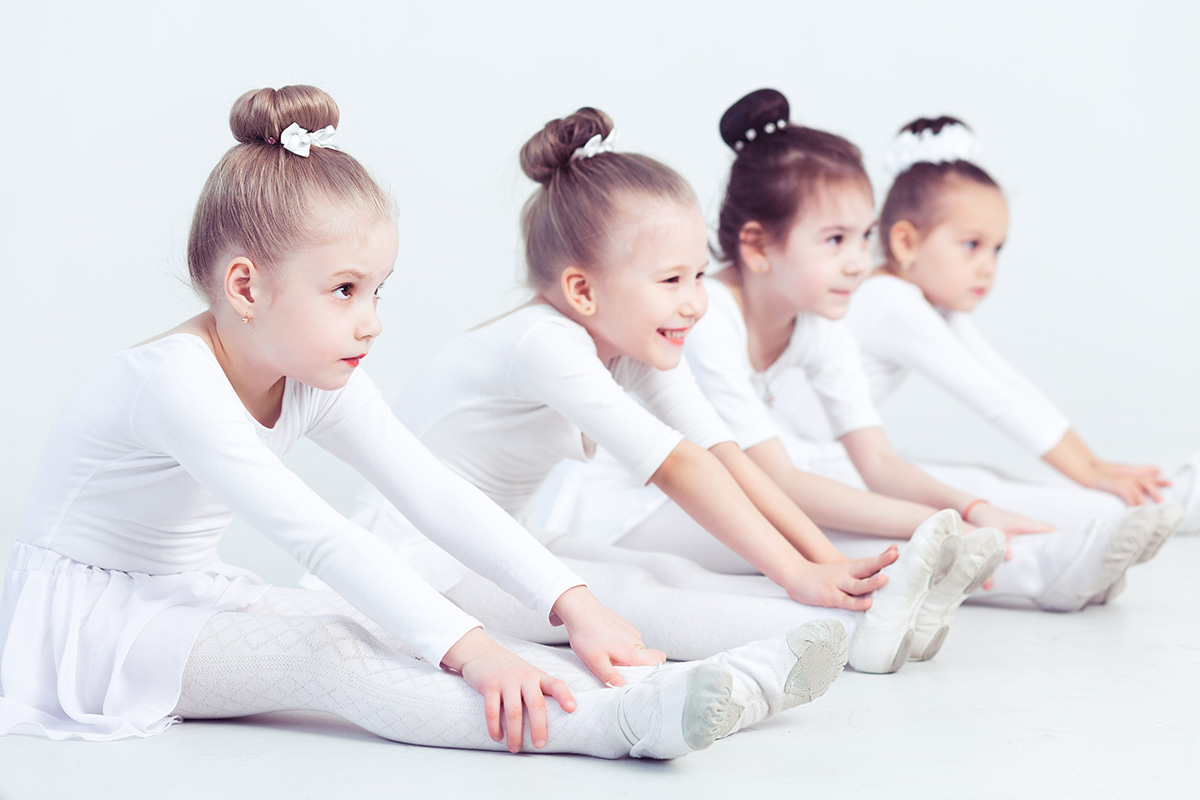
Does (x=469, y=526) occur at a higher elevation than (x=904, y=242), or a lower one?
lower

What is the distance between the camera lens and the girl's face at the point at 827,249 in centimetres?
235

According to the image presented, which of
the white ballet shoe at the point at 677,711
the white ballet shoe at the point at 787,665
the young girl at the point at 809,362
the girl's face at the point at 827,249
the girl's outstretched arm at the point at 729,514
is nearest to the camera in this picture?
the white ballet shoe at the point at 677,711

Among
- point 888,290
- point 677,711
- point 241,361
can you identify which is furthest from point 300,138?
point 888,290

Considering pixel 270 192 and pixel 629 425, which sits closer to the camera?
pixel 270 192

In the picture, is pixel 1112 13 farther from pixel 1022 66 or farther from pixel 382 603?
pixel 382 603

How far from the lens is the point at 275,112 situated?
149 centimetres

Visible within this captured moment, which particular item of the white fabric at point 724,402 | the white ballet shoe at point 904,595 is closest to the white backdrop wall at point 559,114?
the white fabric at point 724,402

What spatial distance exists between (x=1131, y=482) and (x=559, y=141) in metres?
1.52

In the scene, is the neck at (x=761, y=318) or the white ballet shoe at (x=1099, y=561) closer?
the white ballet shoe at (x=1099, y=561)

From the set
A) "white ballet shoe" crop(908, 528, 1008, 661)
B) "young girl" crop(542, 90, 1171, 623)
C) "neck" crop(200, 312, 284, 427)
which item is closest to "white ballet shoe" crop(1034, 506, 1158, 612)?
"young girl" crop(542, 90, 1171, 623)

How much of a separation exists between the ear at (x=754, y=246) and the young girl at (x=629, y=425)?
46 centimetres

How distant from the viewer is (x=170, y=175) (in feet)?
10.9

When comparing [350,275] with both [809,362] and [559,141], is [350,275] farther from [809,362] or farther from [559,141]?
[809,362]

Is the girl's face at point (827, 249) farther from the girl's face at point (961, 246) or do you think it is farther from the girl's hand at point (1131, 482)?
the girl's hand at point (1131, 482)
